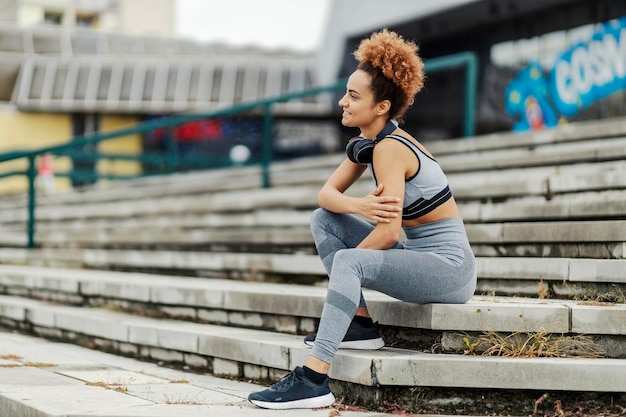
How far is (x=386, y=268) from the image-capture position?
3.34m

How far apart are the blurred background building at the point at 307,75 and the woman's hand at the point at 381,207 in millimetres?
10826

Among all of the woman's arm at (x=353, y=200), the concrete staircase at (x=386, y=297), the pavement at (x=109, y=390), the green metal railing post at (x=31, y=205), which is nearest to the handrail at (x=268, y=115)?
the green metal railing post at (x=31, y=205)

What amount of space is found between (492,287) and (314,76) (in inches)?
843

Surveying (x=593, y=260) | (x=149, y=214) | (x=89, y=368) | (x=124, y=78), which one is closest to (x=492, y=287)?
(x=593, y=260)

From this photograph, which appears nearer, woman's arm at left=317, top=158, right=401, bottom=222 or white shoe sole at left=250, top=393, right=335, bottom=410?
white shoe sole at left=250, top=393, right=335, bottom=410

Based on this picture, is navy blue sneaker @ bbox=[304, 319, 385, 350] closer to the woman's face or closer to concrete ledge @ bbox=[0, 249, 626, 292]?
the woman's face

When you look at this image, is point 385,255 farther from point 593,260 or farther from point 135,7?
point 135,7

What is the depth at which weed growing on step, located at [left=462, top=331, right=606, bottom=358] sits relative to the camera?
3.49 m

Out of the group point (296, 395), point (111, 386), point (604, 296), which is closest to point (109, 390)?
point (111, 386)

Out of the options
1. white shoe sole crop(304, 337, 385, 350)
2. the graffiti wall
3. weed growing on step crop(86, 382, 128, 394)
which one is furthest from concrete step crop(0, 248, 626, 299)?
the graffiti wall

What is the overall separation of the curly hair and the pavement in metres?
1.30

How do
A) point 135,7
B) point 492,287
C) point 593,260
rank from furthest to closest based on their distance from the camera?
1. point 135,7
2. point 492,287
3. point 593,260

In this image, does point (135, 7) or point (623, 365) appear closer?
point (623, 365)

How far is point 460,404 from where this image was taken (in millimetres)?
3365
